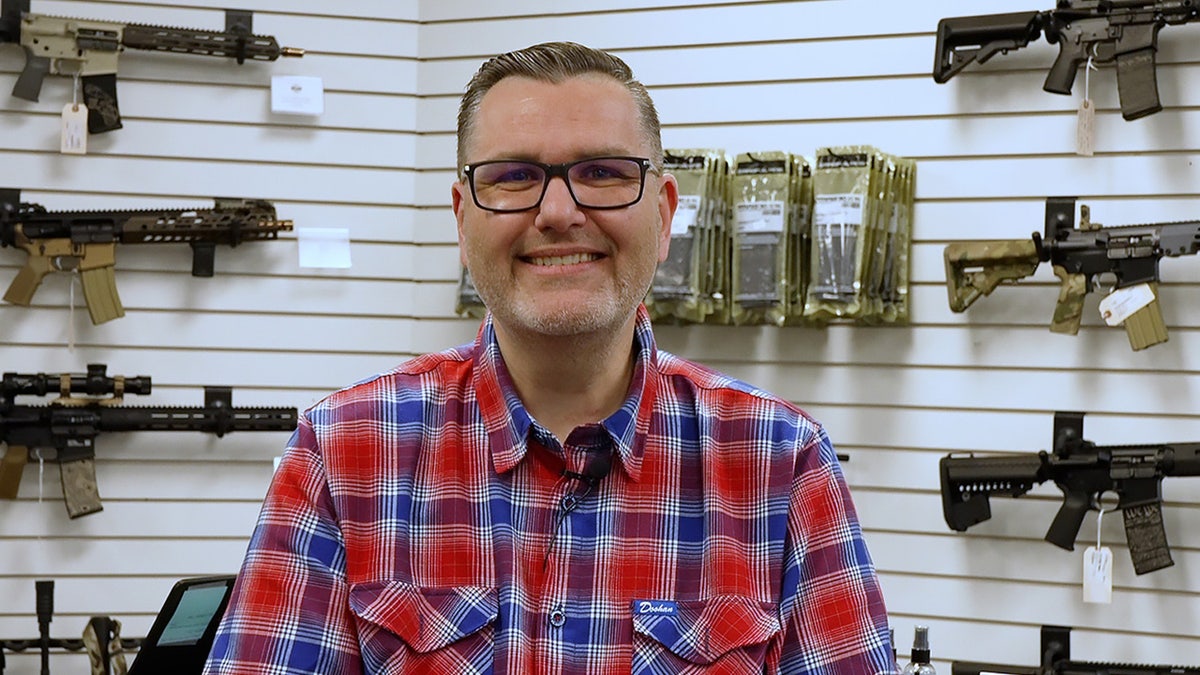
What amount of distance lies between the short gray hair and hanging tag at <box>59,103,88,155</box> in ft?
9.33

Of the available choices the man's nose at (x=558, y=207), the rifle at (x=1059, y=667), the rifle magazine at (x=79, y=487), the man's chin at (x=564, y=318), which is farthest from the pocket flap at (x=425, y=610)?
the rifle magazine at (x=79, y=487)

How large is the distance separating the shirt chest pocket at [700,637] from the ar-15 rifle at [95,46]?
3.17m

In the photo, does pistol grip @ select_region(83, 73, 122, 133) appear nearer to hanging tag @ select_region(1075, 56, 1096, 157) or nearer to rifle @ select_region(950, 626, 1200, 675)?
hanging tag @ select_region(1075, 56, 1096, 157)

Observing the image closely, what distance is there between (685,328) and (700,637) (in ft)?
8.78

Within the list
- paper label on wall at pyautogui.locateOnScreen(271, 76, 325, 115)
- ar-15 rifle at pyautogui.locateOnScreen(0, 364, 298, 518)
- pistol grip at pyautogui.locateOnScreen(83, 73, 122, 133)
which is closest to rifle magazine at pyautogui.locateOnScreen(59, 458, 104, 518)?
ar-15 rifle at pyautogui.locateOnScreen(0, 364, 298, 518)

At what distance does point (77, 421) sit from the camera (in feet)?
13.4

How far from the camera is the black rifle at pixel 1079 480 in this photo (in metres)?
3.54

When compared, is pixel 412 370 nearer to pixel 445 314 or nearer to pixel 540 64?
pixel 540 64

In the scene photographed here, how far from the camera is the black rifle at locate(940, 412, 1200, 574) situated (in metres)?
3.54

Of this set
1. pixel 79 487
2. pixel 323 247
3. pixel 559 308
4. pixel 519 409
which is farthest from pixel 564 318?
pixel 79 487

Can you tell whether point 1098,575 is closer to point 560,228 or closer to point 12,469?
point 560,228

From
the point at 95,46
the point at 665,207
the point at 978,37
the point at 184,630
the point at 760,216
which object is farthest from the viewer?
the point at 95,46

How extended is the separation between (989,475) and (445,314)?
1.84m

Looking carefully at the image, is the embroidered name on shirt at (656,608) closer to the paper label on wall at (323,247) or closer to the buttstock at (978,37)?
the buttstock at (978,37)
